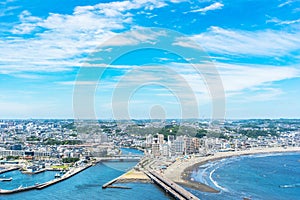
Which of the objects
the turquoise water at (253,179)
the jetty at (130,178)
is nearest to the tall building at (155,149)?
the turquoise water at (253,179)

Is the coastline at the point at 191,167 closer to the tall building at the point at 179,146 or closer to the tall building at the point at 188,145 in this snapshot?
the tall building at the point at 188,145

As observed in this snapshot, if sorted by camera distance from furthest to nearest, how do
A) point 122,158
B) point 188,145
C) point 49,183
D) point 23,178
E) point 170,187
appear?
point 188,145
point 122,158
point 23,178
point 49,183
point 170,187

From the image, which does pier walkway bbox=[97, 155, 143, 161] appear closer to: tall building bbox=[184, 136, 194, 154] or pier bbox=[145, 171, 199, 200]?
tall building bbox=[184, 136, 194, 154]

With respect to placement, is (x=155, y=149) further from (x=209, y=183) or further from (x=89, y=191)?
(x=89, y=191)

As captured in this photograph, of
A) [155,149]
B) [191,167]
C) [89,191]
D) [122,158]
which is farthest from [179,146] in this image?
[89,191]

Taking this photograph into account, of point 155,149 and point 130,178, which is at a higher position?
Answer: point 155,149

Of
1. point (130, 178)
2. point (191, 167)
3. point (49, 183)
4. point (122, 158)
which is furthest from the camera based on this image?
point (122, 158)

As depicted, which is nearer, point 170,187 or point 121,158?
point 170,187

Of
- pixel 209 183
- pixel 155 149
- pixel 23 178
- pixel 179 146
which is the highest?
pixel 179 146

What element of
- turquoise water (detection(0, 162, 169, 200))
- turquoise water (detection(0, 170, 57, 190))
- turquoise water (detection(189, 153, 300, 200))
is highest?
turquoise water (detection(189, 153, 300, 200))

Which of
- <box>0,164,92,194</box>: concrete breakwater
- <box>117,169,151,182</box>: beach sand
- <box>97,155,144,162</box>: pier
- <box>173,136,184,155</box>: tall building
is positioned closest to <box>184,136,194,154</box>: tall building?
<box>173,136,184,155</box>: tall building
